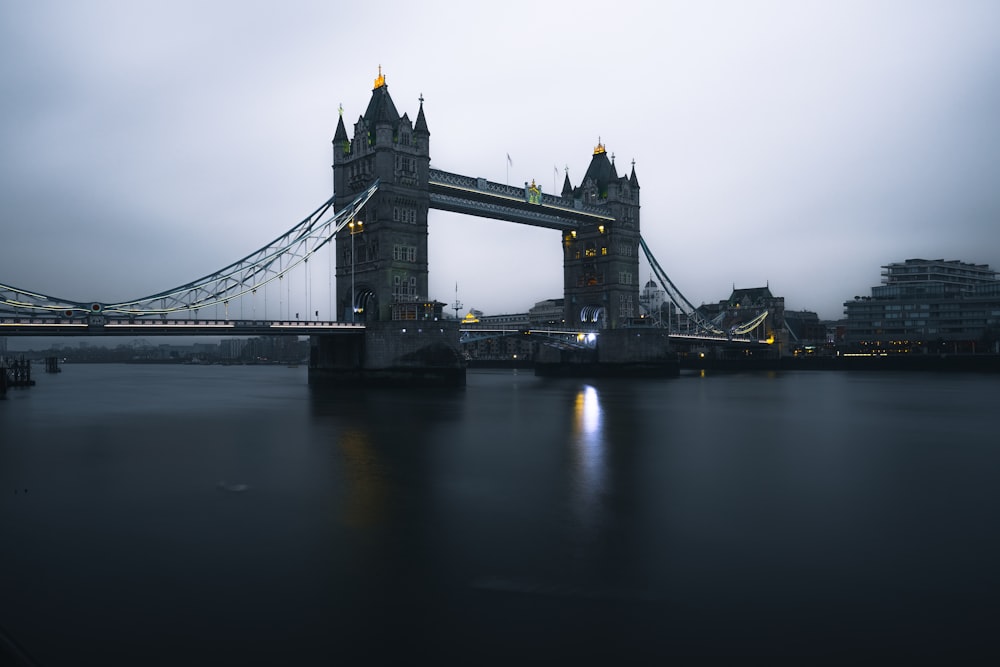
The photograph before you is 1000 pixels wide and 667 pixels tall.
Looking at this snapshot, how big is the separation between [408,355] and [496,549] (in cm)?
3916

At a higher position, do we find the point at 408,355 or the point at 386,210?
the point at 386,210

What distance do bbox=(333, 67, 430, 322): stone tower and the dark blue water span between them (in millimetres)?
29196

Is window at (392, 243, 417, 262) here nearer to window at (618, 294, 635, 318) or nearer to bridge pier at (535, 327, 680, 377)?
bridge pier at (535, 327, 680, 377)

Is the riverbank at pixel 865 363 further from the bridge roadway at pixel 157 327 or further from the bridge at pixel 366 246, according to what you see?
the bridge roadway at pixel 157 327

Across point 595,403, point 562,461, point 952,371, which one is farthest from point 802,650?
point 952,371

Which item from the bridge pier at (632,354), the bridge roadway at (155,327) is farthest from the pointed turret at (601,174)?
the bridge roadway at (155,327)

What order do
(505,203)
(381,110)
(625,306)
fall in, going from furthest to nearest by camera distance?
(625,306), (505,203), (381,110)

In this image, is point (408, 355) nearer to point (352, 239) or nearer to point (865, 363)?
point (352, 239)

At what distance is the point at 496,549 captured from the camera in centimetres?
1055

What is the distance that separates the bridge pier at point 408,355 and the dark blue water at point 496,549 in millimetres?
24849

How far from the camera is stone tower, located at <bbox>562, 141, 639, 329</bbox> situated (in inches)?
2908

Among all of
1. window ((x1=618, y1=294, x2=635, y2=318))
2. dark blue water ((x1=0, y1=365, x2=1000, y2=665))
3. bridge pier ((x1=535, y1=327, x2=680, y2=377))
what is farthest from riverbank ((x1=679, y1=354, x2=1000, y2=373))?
dark blue water ((x1=0, y1=365, x2=1000, y2=665))

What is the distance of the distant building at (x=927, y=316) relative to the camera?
95.4 metres

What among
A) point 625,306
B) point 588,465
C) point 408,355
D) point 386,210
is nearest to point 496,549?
point 588,465
